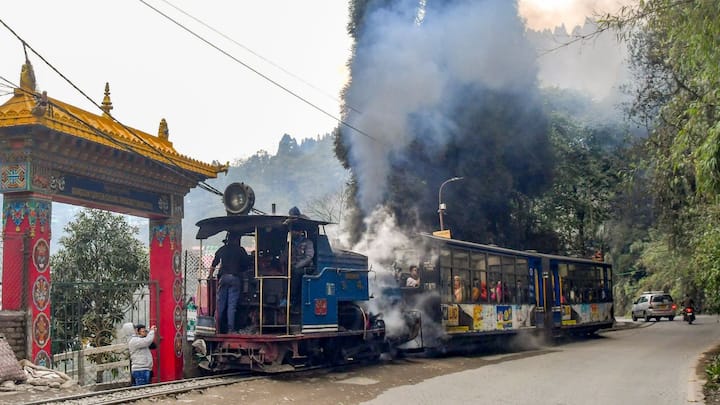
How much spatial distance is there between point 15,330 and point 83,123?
357 centimetres

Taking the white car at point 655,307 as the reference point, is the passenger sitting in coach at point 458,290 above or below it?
above

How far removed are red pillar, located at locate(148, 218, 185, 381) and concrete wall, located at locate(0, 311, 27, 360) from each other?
133 inches

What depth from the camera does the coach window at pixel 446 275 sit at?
16641 millimetres

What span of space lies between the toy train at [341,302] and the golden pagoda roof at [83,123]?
1.65m

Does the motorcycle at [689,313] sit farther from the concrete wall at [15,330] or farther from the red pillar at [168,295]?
the concrete wall at [15,330]

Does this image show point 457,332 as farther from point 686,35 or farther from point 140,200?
point 686,35

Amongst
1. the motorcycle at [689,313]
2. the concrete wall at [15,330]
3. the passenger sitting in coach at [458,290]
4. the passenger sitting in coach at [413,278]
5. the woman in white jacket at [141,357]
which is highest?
the passenger sitting in coach at [413,278]

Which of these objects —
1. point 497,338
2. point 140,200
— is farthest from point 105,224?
point 497,338

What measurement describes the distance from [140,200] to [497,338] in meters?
10.8

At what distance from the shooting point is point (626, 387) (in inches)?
465

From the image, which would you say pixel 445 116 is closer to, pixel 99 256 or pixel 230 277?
pixel 99 256

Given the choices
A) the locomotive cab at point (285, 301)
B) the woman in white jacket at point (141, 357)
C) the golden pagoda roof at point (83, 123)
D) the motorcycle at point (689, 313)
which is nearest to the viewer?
the golden pagoda roof at point (83, 123)

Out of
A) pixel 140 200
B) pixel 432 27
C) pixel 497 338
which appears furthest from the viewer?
pixel 432 27

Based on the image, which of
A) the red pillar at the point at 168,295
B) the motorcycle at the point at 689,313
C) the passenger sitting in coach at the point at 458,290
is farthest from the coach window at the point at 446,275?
the motorcycle at the point at 689,313
